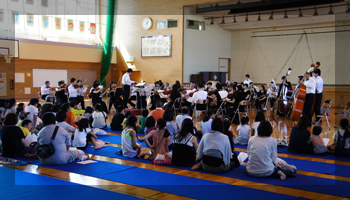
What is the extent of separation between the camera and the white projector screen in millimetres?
18781

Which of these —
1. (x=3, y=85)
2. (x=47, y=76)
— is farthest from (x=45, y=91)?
(x=47, y=76)

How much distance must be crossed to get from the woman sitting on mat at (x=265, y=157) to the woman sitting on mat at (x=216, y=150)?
37 centimetres

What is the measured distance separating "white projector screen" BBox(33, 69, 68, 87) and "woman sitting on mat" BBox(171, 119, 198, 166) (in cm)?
1574

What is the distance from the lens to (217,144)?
4.86m

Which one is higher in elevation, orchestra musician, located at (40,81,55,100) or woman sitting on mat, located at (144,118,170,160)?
orchestra musician, located at (40,81,55,100)

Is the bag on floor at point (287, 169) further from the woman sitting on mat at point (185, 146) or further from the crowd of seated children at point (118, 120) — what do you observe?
the crowd of seated children at point (118, 120)

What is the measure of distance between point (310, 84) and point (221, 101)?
2947 mm

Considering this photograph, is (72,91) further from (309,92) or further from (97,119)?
(309,92)

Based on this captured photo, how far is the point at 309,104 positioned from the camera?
9.58 meters

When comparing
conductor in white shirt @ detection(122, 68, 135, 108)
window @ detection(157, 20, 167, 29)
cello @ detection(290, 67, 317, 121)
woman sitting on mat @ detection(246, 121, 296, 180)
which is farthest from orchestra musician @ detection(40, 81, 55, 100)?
woman sitting on mat @ detection(246, 121, 296, 180)

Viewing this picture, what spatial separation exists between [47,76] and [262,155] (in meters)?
17.1

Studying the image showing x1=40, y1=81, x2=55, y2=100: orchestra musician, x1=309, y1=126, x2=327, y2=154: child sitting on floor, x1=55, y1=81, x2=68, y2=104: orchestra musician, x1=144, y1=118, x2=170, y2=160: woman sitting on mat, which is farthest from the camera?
x1=40, y1=81, x2=55, y2=100: orchestra musician

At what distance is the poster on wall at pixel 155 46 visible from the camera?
18734 millimetres

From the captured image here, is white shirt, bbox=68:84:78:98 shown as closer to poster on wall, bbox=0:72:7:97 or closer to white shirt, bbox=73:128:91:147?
white shirt, bbox=73:128:91:147
